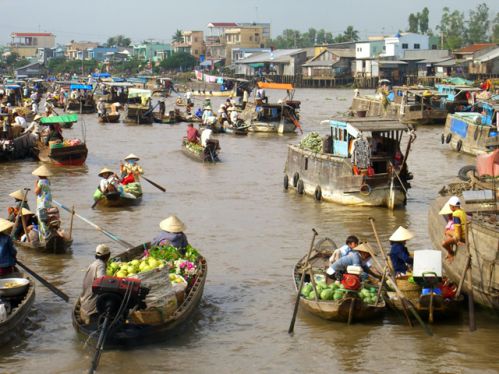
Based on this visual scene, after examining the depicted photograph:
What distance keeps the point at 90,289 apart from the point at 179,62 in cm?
10046

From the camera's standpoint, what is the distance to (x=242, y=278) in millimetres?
13656

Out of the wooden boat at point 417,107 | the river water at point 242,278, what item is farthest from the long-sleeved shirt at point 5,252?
the wooden boat at point 417,107

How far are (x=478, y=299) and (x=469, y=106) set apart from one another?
26.7 meters

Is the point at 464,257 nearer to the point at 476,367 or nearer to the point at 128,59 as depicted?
the point at 476,367

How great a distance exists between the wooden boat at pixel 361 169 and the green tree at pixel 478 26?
306 feet

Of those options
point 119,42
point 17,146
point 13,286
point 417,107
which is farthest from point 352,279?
point 119,42

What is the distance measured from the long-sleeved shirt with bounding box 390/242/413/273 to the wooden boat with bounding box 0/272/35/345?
183 inches

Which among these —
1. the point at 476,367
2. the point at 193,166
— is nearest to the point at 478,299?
the point at 476,367

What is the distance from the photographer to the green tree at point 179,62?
10888 cm

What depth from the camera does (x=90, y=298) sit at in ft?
32.7

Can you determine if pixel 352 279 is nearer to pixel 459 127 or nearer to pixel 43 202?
pixel 43 202

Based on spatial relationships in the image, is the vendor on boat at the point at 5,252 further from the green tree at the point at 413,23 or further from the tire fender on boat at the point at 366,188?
the green tree at the point at 413,23

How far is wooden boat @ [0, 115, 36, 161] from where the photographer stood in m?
26.0

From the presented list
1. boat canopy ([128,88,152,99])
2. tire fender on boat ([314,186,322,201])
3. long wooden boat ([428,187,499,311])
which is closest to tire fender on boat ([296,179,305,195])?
tire fender on boat ([314,186,322,201])
